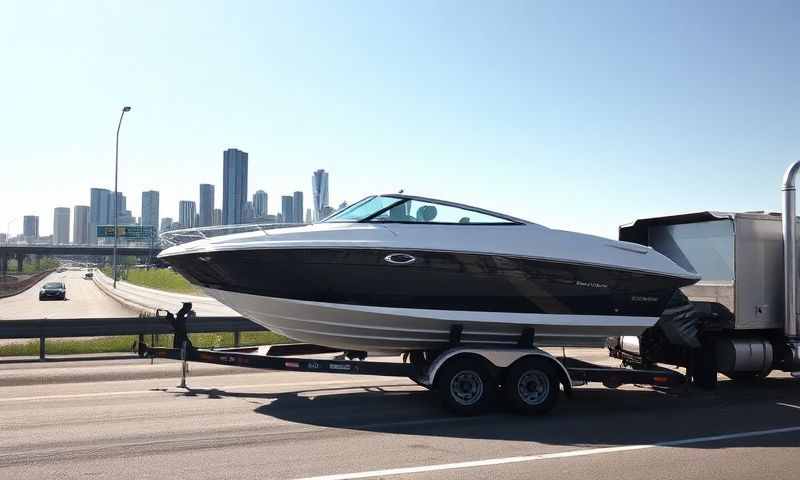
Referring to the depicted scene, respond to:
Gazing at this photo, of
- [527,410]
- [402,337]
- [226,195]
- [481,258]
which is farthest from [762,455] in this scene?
[226,195]

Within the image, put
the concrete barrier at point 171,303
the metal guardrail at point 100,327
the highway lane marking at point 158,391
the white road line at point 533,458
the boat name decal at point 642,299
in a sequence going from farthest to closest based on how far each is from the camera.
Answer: the concrete barrier at point 171,303, the metal guardrail at point 100,327, the boat name decal at point 642,299, the highway lane marking at point 158,391, the white road line at point 533,458

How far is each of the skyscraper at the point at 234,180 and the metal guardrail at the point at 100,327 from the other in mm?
51733

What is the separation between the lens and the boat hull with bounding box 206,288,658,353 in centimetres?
745

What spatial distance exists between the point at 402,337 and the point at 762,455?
3876 mm

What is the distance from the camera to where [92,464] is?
518 centimetres

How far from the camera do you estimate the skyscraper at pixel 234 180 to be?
67625 mm

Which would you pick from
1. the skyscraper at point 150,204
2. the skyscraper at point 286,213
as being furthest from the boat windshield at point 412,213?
Answer: the skyscraper at point 150,204

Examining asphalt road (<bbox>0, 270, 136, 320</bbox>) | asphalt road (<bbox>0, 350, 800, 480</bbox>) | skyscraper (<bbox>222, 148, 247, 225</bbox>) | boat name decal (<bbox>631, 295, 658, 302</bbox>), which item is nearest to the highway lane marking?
asphalt road (<bbox>0, 350, 800, 480</bbox>)

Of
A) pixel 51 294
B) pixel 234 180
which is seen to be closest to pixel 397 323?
pixel 51 294

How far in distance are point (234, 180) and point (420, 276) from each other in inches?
2665

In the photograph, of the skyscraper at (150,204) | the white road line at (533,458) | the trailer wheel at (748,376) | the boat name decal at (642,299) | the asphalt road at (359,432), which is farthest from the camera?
the skyscraper at (150,204)

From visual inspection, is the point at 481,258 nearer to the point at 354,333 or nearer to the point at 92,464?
the point at 354,333

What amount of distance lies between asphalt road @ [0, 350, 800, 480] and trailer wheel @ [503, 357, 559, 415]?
0.69ft

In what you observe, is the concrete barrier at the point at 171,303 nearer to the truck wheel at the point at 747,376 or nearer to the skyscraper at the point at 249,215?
the skyscraper at the point at 249,215
